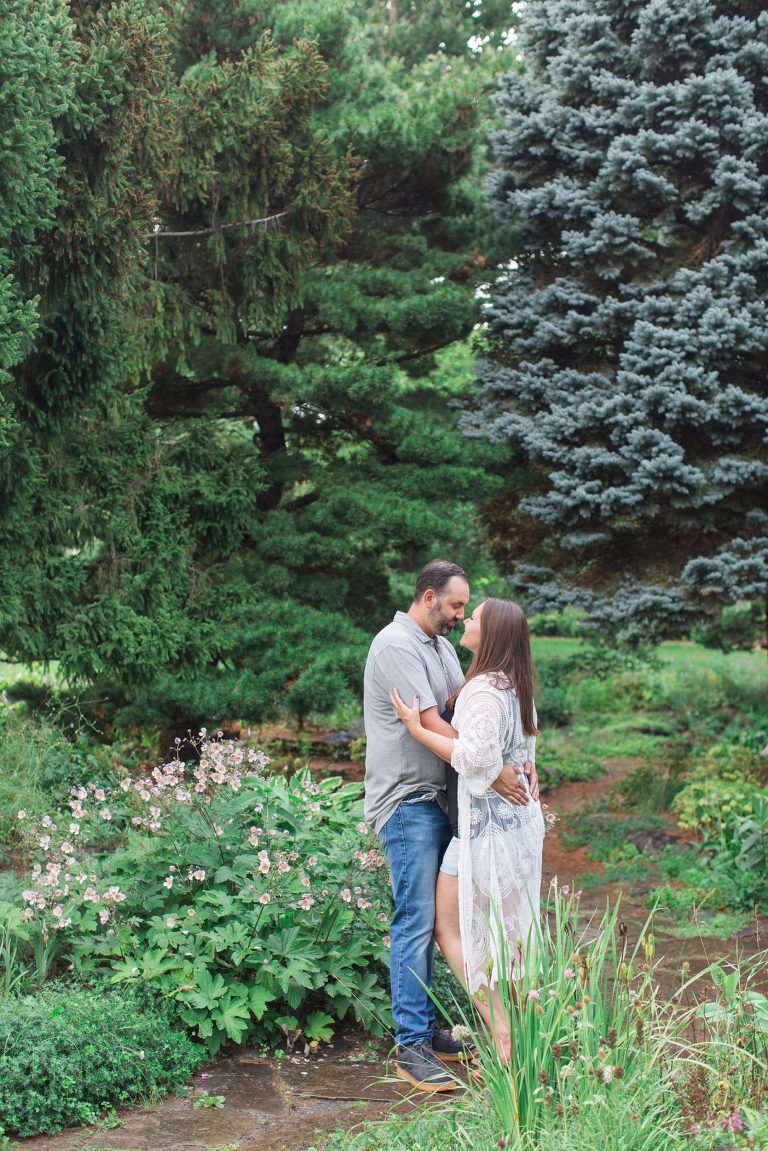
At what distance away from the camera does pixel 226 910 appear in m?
4.24

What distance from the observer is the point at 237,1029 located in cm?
401

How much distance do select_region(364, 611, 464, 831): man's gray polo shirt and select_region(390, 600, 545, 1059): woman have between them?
0.44 feet

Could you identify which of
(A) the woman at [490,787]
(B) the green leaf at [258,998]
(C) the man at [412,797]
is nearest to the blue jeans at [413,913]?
(C) the man at [412,797]

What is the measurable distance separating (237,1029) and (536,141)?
24.6 feet

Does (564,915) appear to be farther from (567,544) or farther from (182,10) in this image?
(182,10)

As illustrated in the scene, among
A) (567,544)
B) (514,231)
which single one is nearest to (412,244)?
(514,231)

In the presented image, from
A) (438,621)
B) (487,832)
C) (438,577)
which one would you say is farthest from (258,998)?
(438,577)

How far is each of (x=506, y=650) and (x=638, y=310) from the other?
18.0 ft

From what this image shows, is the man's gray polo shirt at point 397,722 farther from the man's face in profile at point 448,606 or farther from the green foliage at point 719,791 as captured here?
the green foliage at point 719,791

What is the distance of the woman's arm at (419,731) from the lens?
3.66 meters

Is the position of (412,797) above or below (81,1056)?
above

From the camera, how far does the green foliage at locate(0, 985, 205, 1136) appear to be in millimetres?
3443

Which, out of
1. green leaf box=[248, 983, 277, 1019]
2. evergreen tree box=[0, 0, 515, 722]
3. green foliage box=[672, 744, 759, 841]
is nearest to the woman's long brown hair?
green leaf box=[248, 983, 277, 1019]

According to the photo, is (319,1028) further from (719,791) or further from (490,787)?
(719,791)
